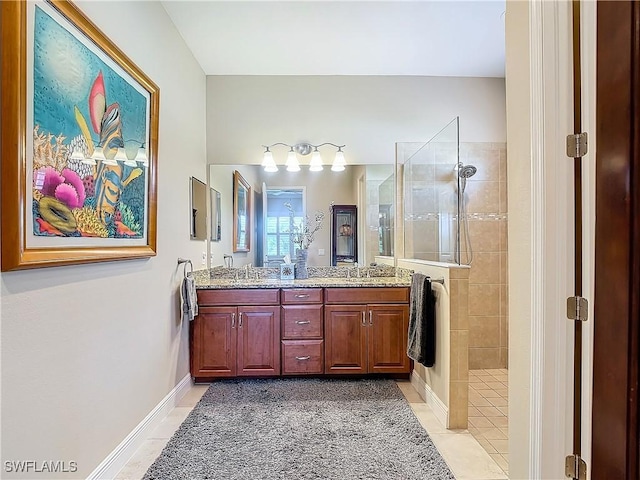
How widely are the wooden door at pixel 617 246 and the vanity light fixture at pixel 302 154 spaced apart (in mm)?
2429

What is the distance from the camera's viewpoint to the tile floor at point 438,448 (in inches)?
70.9

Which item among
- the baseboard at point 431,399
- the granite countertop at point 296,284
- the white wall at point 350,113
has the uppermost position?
the white wall at point 350,113

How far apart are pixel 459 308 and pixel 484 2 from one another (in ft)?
6.86

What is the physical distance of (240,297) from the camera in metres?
2.90

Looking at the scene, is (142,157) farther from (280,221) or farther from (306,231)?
(306,231)

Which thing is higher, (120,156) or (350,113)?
(350,113)

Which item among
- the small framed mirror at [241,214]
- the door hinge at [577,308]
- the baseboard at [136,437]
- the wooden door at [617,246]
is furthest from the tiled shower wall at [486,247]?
the baseboard at [136,437]

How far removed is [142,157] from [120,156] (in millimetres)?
229

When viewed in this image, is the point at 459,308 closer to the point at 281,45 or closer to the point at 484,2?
the point at 484,2

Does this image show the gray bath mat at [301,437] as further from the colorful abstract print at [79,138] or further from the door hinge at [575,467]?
the colorful abstract print at [79,138]

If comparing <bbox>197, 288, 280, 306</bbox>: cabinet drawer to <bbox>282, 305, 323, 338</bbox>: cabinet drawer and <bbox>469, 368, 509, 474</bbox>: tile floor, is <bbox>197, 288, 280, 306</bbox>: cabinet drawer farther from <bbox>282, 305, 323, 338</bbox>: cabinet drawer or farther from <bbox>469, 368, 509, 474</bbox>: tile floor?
<bbox>469, 368, 509, 474</bbox>: tile floor

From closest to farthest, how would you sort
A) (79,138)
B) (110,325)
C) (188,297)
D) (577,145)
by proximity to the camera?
(577,145) < (79,138) < (110,325) < (188,297)

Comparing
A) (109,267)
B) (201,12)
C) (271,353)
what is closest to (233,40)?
(201,12)

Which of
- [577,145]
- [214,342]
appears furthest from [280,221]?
[577,145]
